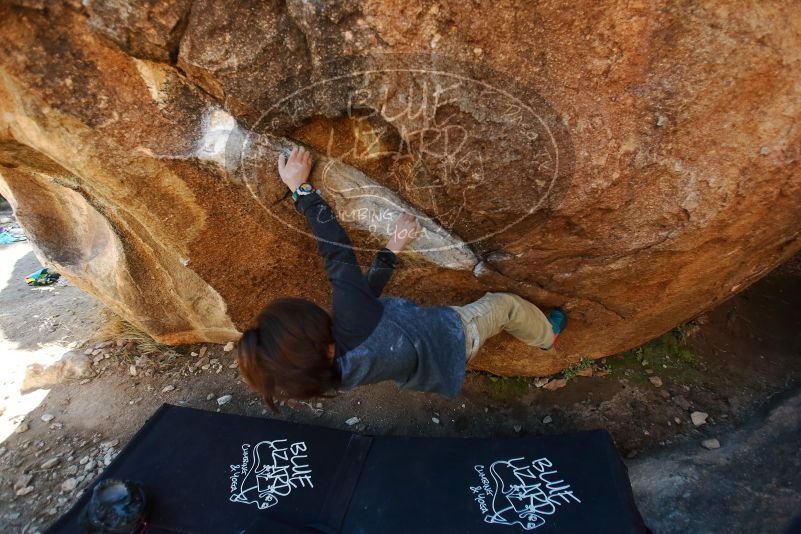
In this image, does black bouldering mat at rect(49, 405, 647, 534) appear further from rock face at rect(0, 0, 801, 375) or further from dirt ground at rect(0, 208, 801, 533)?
rock face at rect(0, 0, 801, 375)

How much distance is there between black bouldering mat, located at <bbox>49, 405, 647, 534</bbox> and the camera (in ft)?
Answer: 6.13

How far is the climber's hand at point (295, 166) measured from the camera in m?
1.85

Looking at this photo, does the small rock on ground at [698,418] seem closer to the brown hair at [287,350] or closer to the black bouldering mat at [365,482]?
the black bouldering mat at [365,482]

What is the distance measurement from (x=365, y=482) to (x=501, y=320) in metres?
0.94

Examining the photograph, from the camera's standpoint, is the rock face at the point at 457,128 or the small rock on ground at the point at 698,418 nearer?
the rock face at the point at 457,128

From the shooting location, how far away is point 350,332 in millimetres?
1645

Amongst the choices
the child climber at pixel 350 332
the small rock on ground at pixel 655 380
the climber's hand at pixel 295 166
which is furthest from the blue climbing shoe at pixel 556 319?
the climber's hand at pixel 295 166

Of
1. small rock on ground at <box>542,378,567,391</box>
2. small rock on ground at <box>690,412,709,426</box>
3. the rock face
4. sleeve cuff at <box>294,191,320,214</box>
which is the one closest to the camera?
the rock face

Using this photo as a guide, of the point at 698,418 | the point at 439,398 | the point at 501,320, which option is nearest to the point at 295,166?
the point at 501,320

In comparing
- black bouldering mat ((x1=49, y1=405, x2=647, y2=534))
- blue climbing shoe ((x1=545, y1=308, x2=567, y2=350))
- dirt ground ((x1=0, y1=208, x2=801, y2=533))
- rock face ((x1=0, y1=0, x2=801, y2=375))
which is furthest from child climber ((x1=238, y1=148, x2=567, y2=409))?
dirt ground ((x1=0, y1=208, x2=801, y2=533))

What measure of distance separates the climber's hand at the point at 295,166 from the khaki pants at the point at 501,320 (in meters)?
0.83

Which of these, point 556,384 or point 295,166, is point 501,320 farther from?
point 295,166

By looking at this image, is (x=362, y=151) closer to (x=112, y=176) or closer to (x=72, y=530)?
(x=112, y=176)

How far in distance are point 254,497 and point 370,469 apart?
527 millimetres
